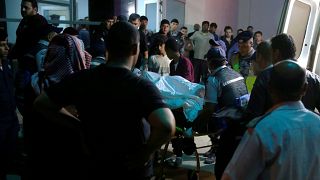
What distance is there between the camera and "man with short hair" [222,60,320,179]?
1919 millimetres

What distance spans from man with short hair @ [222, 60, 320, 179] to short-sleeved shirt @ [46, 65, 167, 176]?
47cm

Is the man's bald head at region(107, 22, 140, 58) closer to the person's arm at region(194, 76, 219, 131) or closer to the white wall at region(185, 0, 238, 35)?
the person's arm at region(194, 76, 219, 131)

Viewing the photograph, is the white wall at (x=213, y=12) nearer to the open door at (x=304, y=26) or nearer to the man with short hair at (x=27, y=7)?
the open door at (x=304, y=26)

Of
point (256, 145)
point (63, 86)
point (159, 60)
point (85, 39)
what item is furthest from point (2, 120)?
point (85, 39)

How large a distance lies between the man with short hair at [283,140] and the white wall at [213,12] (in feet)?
43.0

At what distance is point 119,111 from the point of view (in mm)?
2146

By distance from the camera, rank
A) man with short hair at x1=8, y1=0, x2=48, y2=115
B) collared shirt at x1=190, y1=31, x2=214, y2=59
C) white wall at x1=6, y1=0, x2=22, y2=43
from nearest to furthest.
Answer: man with short hair at x1=8, y1=0, x2=48, y2=115
white wall at x1=6, y1=0, x2=22, y2=43
collared shirt at x1=190, y1=31, x2=214, y2=59

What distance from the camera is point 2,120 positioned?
380cm

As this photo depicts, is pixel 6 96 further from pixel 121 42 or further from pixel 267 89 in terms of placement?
pixel 267 89

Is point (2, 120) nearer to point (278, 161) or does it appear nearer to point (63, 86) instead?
point (63, 86)

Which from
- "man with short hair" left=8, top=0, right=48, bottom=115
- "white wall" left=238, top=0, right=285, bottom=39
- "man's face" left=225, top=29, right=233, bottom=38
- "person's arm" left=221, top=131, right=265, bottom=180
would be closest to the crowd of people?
"person's arm" left=221, top=131, right=265, bottom=180

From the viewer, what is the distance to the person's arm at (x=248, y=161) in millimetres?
1922

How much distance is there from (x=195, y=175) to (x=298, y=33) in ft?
6.53

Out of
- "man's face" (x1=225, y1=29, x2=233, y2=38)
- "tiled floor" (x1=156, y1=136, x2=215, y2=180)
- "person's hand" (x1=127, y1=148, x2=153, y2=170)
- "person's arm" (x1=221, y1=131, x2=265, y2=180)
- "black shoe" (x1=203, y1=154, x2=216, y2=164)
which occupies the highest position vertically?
"person's arm" (x1=221, y1=131, x2=265, y2=180)
